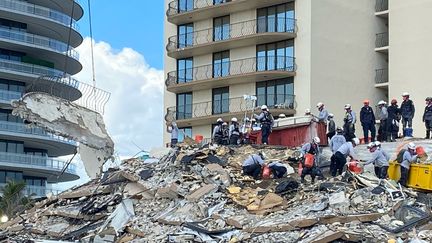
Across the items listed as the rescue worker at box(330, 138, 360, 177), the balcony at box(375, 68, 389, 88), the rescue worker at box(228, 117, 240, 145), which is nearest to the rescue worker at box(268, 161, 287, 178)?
the rescue worker at box(330, 138, 360, 177)

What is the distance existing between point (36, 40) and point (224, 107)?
2470 centimetres

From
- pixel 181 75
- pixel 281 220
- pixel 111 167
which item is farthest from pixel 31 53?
pixel 281 220

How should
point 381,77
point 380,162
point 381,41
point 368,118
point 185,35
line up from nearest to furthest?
1. point 380,162
2. point 368,118
3. point 381,77
4. point 381,41
5. point 185,35

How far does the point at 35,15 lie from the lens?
66.9 m

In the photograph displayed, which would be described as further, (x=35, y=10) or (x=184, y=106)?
(x=35, y=10)

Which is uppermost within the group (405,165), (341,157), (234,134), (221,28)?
(221,28)

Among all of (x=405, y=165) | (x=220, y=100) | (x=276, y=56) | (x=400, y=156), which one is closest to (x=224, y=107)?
(x=220, y=100)

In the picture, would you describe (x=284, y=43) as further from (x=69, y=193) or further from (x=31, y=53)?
(x=31, y=53)

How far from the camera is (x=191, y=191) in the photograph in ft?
83.3

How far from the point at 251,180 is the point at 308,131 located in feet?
16.2

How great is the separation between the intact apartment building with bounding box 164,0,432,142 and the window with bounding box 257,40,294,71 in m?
0.06

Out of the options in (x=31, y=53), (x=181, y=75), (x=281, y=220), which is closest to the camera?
(x=281, y=220)

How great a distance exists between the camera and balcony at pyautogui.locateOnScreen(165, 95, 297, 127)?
46.7 m

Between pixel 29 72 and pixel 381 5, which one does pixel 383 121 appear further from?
pixel 29 72
